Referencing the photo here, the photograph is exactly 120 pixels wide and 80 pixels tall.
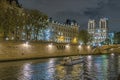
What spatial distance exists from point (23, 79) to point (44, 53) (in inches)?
2309

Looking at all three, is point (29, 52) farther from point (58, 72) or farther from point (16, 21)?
point (58, 72)

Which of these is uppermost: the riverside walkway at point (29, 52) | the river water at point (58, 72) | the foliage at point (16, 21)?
the foliage at point (16, 21)

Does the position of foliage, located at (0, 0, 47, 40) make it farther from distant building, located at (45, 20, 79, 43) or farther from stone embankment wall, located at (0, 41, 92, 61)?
distant building, located at (45, 20, 79, 43)

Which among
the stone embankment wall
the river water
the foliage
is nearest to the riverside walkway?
the stone embankment wall

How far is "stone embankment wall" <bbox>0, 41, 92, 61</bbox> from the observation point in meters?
70.4

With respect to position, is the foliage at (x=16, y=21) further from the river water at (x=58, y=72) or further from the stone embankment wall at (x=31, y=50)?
the river water at (x=58, y=72)

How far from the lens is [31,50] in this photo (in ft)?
270

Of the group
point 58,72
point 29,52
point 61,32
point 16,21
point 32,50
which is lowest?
point 58,72

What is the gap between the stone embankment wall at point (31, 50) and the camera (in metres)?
70.4

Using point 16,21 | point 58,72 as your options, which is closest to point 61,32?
point 16,21

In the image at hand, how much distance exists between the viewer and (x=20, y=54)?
76.2 meters

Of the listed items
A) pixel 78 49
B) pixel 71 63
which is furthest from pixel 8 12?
pixel 78 49

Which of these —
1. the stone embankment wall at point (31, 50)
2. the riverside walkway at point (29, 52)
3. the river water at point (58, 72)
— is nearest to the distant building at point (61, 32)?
the riverside walkway at point (29, 52)

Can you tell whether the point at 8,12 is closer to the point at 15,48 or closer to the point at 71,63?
the point at 15,48
